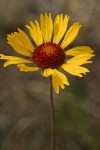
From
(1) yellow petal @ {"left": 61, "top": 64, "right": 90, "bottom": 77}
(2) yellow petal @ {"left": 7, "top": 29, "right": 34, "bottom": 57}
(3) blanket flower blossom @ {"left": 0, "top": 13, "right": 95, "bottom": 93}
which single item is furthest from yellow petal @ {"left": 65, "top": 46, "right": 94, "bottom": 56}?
(2) yellow petal @ {"left": 7, "top": 29, "right": 34, "bottom": 57}

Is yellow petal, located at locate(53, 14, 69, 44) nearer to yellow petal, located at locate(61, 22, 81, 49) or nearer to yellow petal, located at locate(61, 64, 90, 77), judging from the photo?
yellow petal, located at locate(61, 22, 81, 49)

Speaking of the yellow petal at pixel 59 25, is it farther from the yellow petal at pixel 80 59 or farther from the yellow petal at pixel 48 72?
the yellow petal at pixel 48 72

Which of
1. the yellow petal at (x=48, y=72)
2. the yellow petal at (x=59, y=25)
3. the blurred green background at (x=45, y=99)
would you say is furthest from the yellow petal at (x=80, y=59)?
the blurred green background at (x=45, y=99)

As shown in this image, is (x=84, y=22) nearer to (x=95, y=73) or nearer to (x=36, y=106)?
(x=95, y=73)

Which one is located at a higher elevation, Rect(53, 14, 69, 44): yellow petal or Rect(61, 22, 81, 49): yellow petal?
Rect(53, 14, 69, 44): yellow petal

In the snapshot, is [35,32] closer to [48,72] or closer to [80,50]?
[80,50]

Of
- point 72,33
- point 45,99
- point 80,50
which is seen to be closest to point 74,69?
point 80,50
